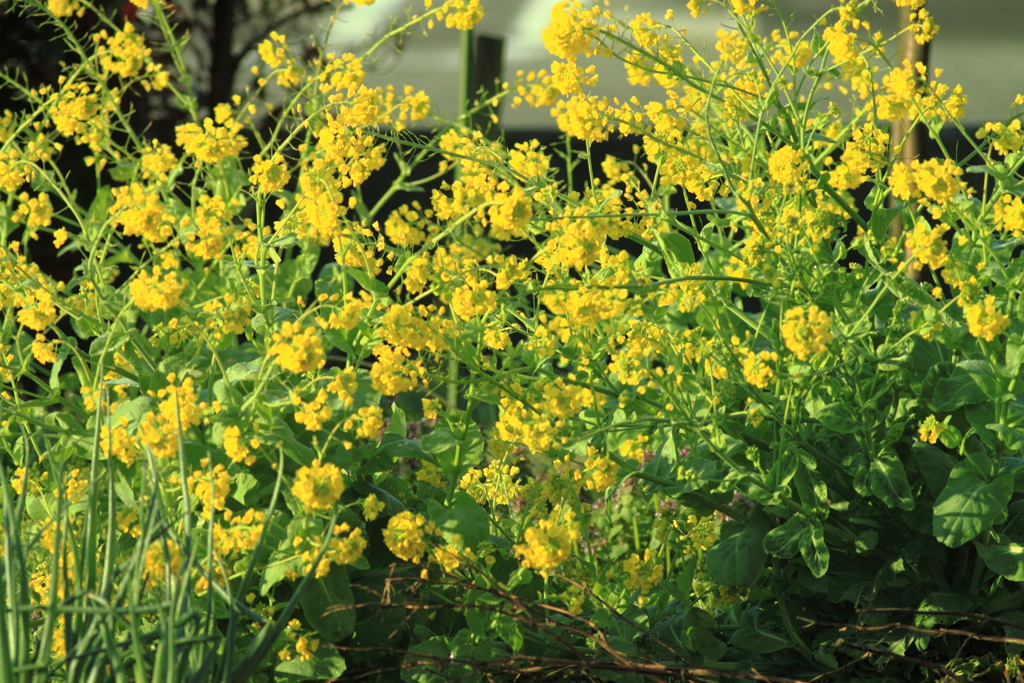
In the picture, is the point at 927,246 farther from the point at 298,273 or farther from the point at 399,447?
the point at 298,273

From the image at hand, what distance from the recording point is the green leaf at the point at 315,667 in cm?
209

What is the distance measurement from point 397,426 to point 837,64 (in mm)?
1357

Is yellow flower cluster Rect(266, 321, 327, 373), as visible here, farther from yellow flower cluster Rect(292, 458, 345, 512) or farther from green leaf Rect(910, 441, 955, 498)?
green leaf Rect(910, 441, 955, 498)

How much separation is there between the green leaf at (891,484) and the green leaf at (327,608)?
3.78ft

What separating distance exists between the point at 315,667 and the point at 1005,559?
1.48m

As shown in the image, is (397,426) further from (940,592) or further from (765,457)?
(940,592)

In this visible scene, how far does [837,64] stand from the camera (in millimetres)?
2482

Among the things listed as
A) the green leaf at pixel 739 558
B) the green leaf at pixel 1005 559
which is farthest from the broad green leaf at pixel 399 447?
the green leaf at pixel 1005 559

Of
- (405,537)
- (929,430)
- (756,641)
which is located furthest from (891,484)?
(405,537)

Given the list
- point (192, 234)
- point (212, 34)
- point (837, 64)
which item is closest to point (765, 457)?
point (837, 64)

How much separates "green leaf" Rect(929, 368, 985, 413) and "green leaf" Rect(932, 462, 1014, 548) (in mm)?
144

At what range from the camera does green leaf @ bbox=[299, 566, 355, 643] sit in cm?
206

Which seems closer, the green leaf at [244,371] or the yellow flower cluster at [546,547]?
the yellow flower cluster at [546,547]

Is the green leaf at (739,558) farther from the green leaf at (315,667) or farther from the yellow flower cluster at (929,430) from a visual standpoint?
the green leaf at (315,667)
